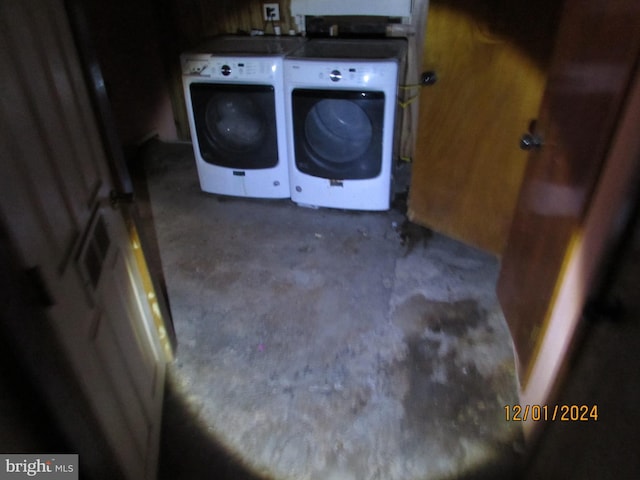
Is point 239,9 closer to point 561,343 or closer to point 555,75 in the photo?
point 555,75

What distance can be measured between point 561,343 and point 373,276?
1078 millimetres

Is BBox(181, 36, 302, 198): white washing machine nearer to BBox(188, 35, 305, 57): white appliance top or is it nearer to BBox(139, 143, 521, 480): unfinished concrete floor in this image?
BBox(188, 35, 305, 57): white appliance top

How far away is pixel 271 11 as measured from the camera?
3.04 meters

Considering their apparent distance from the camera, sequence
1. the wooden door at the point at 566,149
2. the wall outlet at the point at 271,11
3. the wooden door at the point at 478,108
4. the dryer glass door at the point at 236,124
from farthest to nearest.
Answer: the wall outlet at the point at 271,11 < the dryer glass door at the point at 236,124 < the wooden door at the point at 478,108 < the wooden door at the point at 566,149

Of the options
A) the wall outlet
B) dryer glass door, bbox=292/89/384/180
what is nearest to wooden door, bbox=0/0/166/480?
dryer glass door, bbox=292/89/384/180

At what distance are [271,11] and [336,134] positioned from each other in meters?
1.13

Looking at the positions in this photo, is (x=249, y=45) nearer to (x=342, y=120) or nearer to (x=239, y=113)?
(x=239, y=113)

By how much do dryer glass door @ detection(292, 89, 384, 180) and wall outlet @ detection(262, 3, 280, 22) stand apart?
36.9 inches

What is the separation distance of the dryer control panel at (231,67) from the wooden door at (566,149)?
4.96 ft

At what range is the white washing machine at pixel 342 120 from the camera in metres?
2.35

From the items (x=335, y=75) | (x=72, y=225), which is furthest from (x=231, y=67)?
(x=72, y=225)

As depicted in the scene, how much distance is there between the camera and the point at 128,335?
129cm

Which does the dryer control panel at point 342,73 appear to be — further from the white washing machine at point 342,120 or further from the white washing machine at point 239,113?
the white washing machine at point 239,113
